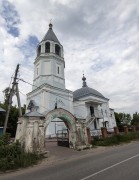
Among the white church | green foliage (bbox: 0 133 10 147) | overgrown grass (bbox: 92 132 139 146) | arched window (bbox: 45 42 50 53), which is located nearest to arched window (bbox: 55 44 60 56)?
the white church

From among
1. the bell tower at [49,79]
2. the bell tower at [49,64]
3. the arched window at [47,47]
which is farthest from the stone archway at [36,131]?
the arched window at [47,47]

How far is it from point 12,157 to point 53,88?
18.0m

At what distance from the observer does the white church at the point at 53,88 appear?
2609 centimetres

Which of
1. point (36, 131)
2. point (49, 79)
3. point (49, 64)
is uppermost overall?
point (49, 64)

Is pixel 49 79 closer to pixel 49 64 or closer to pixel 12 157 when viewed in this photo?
pixel 49 64

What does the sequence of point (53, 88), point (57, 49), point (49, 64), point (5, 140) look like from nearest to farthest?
1. point (5, 140)
2. point (53, 88)
3. point (49, 64)
4. point (57, 49)

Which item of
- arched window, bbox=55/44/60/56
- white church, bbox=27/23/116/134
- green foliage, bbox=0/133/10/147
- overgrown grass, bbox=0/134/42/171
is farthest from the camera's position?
arched window, bbox=55/44/60/56

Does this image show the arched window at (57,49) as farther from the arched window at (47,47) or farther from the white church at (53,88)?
the arched window at (47,47)

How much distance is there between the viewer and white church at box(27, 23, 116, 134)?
1027 inches

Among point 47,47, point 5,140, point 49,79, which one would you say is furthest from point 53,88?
point 5,140

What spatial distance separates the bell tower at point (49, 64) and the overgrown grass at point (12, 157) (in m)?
17.9

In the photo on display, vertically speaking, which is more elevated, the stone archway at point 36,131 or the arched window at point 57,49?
the arched window at point 57,49

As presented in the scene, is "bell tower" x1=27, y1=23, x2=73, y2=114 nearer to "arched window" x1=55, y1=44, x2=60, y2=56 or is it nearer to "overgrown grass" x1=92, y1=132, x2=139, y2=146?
"arched window" x1=55, y1=44, x2=60, y2=56

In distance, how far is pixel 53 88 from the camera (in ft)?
87.8
